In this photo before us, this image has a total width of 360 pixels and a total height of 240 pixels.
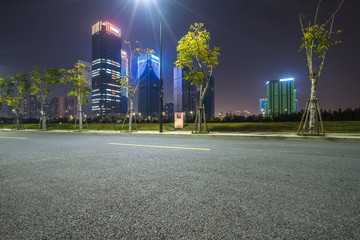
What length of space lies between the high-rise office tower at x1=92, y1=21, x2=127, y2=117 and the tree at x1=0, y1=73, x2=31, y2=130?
89228mm

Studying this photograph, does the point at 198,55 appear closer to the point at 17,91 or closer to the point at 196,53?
the point at 196,53

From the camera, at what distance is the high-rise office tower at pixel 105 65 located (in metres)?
122

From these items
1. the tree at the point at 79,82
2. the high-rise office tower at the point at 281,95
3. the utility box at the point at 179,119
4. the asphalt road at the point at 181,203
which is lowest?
the asphalt road at the point at 181,203

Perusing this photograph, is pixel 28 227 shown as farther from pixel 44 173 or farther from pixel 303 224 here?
pixel 303 224

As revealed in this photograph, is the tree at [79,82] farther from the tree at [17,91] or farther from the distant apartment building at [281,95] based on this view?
the distant apartment building at [281,95]

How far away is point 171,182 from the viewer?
2797 mm

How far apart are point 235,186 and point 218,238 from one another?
1.27m

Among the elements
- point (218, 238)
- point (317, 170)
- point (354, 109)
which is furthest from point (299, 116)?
point (218, 238)

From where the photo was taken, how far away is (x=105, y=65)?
124m

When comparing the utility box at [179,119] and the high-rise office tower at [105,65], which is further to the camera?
the high-rise office tower at [105,65]

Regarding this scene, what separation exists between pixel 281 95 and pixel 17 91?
163607 millimetres

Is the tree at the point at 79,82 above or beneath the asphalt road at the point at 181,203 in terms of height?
above

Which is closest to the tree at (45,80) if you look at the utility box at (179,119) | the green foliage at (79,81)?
the green foliage at (79,81)

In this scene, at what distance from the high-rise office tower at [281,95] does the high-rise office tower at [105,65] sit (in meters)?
122
